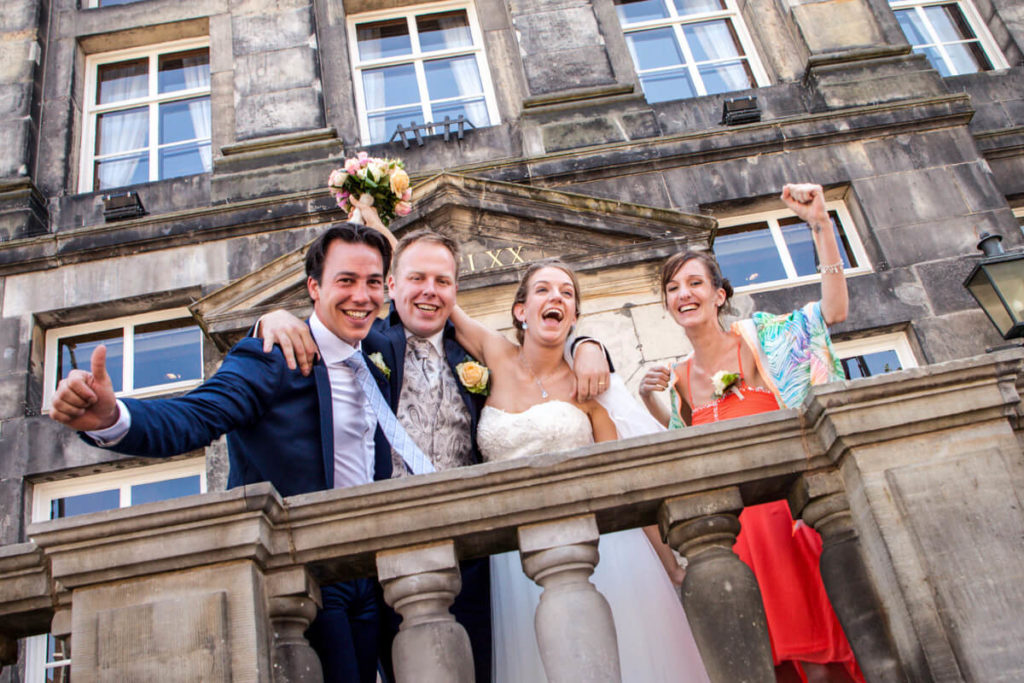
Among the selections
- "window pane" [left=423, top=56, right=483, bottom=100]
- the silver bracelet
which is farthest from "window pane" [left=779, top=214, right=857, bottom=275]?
the silver bracelet

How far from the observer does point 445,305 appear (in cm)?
380

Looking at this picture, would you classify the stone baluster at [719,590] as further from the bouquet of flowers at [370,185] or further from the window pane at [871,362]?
the window pane at [871,362]

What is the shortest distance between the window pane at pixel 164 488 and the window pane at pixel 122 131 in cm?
475

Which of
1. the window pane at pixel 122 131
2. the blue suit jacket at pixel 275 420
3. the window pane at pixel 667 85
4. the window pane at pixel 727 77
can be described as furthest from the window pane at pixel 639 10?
the blue suit jacket at pixel 275 420

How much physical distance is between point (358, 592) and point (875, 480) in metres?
1.77

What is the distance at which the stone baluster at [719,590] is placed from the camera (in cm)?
264

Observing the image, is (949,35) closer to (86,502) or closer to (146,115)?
(146,115)

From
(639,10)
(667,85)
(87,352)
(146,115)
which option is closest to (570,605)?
(87,352)

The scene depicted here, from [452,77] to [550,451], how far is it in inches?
346

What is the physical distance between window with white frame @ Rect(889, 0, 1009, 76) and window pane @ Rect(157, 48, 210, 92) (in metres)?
9.24

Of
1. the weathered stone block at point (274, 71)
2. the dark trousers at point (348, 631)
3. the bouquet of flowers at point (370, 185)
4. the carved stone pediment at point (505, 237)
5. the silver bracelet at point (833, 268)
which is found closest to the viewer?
the dark trousers at point (348, 631)

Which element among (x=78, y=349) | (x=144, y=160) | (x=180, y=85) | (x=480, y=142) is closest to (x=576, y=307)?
(x=480, y=142)

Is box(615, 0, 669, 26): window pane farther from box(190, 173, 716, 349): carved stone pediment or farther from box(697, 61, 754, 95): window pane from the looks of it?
box(190, 173, 716, 349): carved stone pediment

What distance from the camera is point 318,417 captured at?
313cm
